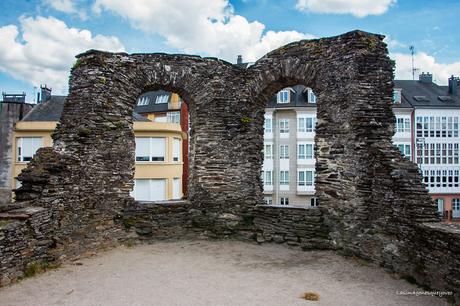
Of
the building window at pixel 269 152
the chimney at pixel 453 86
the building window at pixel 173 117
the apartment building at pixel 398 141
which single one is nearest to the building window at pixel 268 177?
the apartment building at pixel 398 141

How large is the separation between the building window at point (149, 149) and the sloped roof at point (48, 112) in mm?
2327

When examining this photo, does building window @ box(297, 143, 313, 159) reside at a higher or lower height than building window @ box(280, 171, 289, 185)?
higher

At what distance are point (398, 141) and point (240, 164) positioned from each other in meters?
25.2

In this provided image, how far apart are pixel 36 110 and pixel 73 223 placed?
20.4 metres

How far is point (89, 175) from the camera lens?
1028cm

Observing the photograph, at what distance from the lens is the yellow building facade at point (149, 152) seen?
914 inches

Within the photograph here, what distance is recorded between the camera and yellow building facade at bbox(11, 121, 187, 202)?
2320cm

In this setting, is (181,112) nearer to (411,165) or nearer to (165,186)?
(165,186)

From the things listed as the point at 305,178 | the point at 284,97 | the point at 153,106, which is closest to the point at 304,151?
the point at 305,178

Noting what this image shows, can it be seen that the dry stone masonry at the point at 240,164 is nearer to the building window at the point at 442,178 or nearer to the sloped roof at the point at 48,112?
the sloped roof at the point at 48,112

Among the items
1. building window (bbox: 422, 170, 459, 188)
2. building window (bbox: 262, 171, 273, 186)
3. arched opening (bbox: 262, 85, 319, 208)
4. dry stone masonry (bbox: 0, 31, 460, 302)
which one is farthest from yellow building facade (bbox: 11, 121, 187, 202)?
building window (bbox: 422, 170, 459, 188)

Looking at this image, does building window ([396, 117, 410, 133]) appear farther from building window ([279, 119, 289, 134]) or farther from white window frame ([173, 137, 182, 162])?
white window frame ([173, 137, 182, 162])

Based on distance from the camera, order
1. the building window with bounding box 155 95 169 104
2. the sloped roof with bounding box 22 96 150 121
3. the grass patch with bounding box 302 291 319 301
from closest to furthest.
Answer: the grass patch with bounding box 302 291 319 301 < the sloped roof with bounding box 22 96 150 121 < the building window with bounding box 155 95 169 104

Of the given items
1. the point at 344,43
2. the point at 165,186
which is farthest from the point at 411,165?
the point at 165,186
